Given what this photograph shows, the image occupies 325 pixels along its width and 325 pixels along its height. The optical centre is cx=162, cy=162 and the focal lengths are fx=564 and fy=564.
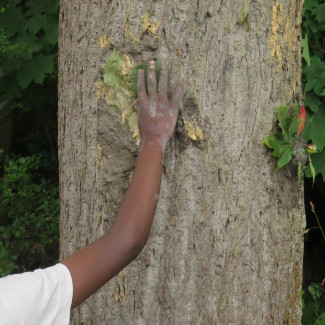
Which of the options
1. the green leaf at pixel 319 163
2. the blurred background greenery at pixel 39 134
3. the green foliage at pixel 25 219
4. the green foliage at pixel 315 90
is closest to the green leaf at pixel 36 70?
the blurred background greenery at pixel 39 134

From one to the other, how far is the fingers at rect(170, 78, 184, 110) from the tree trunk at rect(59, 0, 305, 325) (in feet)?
0.14

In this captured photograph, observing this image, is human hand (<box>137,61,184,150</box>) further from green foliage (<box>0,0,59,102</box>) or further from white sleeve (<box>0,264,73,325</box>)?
green foliage (<box>0,0,59,102</box>)

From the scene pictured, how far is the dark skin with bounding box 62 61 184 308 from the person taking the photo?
1632 mm

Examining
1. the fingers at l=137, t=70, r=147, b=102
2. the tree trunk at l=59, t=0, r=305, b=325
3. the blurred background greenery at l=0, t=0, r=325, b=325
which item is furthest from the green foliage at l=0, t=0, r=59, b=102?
the fingers at l=137, t=70, r=147, b=102

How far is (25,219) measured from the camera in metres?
6.23

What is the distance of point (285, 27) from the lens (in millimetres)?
2062

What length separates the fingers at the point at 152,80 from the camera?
6.20ft

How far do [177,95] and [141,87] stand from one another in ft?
0.41

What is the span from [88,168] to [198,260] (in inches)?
20.5

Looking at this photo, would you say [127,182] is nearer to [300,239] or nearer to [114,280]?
[114,280]

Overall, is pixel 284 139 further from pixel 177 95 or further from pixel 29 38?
pixel 29 38

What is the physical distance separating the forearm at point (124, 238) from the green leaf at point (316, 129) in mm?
2027

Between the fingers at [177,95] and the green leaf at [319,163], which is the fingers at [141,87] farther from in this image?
the green leaf at [319,163]

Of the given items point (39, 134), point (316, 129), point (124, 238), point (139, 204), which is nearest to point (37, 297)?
point (124, 238)
